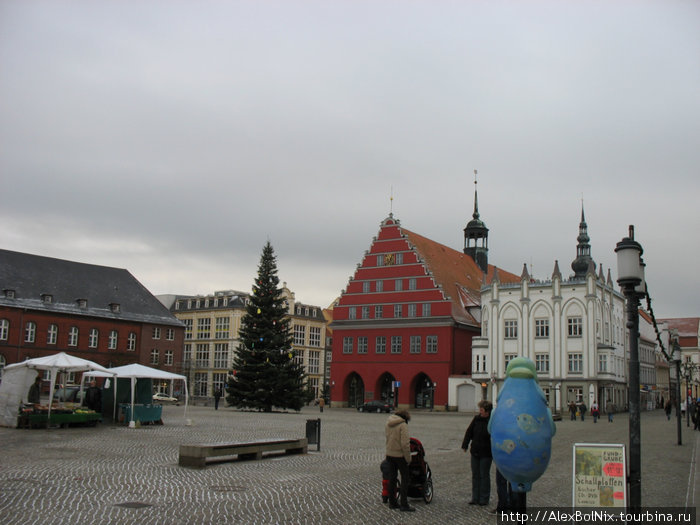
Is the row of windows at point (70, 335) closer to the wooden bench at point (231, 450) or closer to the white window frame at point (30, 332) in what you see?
the white window frame at point (30, 332)

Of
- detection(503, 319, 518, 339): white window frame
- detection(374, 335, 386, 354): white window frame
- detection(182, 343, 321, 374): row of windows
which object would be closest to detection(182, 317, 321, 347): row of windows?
detection(182, 343, 321, 374): row of windows

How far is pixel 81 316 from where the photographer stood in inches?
2640

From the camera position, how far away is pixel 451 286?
65.4 m

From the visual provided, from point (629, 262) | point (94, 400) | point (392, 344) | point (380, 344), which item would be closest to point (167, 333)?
point (380, 344)

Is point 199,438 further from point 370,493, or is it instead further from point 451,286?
point 451,286

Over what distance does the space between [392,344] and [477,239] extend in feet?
74.5

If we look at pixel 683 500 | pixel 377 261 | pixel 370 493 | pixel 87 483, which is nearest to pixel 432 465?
pixel 370 493

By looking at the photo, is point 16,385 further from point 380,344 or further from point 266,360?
point 380,344

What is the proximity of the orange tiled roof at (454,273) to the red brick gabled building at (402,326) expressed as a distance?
0.14 metres

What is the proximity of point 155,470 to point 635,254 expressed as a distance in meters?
11.1

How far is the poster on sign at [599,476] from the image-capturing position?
909 centimetres

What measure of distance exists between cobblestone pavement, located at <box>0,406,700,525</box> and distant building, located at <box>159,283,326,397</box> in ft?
232

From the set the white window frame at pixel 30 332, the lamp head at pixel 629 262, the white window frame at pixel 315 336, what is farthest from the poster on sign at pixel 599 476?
the white window frame at pixel 315 336

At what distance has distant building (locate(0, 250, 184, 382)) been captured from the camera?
62.1 m
